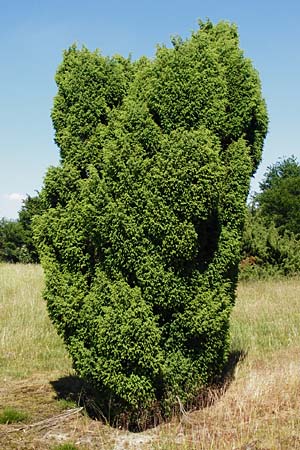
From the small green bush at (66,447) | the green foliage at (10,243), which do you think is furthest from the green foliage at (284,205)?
the small green bush at (66,447)

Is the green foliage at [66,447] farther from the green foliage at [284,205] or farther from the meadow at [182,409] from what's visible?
the green foliage at [284,205]

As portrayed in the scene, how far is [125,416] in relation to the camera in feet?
20.2

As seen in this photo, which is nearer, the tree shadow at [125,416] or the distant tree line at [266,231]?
the tree shadow at [125,416]

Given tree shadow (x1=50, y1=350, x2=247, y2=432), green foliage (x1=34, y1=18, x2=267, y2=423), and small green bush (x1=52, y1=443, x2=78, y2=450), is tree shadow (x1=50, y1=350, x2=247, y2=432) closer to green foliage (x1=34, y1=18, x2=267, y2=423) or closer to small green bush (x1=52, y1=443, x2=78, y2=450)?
green foliage (x1=34, y1=18, x2=267, y2=423)

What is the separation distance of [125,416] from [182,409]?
629 mm

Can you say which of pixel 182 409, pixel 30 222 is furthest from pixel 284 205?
Result: pixel 182 409

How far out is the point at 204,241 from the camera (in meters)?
6.36

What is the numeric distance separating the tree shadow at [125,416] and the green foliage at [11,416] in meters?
0.68

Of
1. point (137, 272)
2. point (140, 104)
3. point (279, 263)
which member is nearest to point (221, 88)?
point (140, 104)

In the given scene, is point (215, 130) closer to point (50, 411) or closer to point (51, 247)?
point (51, 247)

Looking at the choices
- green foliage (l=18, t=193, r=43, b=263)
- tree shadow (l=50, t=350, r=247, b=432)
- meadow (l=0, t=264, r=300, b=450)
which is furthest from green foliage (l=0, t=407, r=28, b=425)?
green foliage (l=18, t=193, r=43, b=263)

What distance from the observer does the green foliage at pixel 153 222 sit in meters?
5.88

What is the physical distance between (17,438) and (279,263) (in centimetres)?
1365

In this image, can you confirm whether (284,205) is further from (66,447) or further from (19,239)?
(66,447)
